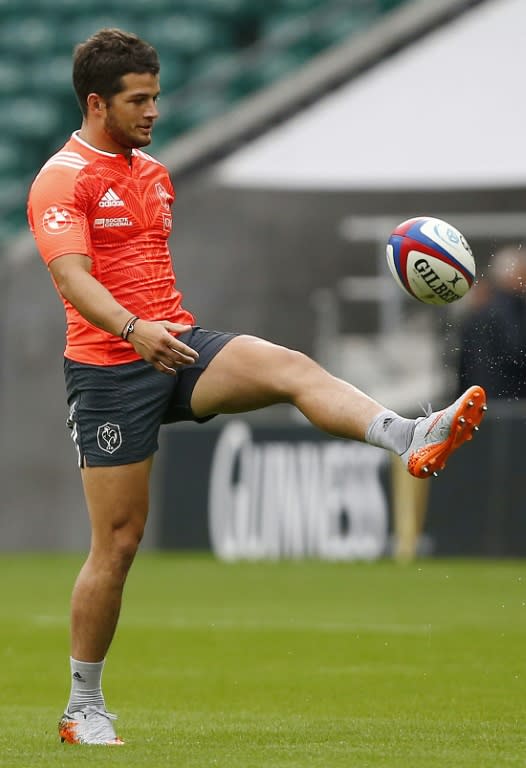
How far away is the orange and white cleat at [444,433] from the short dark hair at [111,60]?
1.56 metres

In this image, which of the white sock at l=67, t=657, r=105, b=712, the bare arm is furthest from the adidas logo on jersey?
the white sock at l=67, t=657, r=105, b=712

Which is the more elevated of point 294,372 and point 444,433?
point 294,372

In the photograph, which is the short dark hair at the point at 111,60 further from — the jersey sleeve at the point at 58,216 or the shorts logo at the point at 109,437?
the shorts logo at the point at 109,437

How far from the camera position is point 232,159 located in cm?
1714

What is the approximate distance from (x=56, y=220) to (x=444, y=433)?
4.81 feet

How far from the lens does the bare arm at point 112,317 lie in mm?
5367

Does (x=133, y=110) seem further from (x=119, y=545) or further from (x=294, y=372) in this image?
(x=119, y=545)

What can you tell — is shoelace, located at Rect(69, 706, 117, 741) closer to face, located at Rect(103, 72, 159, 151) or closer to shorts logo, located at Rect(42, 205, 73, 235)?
shorts logo, located at Rect(42, 205, 73, 235)

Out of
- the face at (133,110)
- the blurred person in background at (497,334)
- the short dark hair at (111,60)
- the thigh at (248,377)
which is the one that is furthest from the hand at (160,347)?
the blurred person in background at (497,334)

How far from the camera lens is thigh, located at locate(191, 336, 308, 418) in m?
5.49

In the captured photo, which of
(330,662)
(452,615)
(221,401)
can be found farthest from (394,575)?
(221,401)

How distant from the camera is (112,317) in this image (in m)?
5.45

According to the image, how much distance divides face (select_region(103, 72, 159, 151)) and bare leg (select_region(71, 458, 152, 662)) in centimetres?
111

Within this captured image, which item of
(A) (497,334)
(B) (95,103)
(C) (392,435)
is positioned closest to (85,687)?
(C) (392,435)
